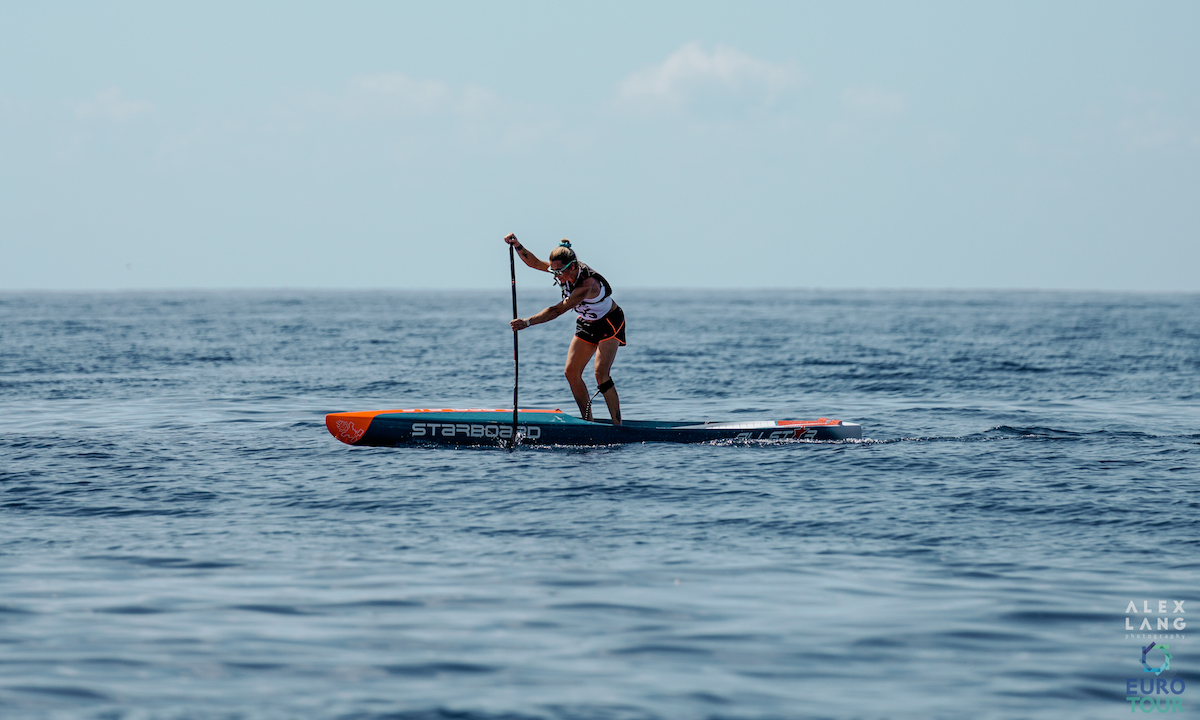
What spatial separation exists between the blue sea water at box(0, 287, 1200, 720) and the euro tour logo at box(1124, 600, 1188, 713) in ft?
0.20

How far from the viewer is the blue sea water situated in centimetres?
565

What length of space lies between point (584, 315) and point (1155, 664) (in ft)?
29.3

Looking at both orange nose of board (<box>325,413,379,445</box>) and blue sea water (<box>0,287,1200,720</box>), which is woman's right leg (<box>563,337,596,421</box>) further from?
orange nose of board (<box>325,413,379,445</box>)

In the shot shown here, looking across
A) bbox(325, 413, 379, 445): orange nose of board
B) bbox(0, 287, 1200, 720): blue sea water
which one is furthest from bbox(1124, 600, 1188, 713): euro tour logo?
bbox(325, 413, 379, 445): orange nose of board

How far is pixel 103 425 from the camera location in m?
16.9

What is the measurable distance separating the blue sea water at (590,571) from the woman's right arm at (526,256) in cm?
223

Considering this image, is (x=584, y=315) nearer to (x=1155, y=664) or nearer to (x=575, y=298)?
(x=575, y=298)

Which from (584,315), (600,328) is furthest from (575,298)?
(600,328)

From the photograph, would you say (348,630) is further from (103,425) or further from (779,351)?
(779,351)

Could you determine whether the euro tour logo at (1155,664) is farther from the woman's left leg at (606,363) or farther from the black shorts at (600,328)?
the black shorts at (600,328)

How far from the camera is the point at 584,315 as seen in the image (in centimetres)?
1414

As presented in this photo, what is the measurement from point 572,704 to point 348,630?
1.67m

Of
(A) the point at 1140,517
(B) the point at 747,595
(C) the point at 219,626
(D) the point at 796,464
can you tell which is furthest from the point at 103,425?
(A) the point at 1140,517

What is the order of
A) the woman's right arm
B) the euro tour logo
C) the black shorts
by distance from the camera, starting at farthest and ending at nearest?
the black shorts
the woman's right arm
the euro tour logo
